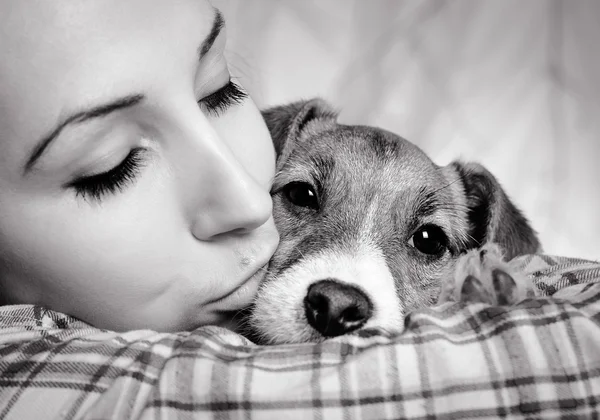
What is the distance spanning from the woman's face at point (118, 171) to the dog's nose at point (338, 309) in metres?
0.20

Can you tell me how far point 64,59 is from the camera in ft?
3.45

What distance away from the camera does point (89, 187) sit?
3.81 feet

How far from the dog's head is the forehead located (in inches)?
25.6

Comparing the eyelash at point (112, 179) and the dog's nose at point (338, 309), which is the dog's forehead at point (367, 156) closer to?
the dog's nose at point (338, 309)

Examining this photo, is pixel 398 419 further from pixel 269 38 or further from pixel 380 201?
pixel 269 38

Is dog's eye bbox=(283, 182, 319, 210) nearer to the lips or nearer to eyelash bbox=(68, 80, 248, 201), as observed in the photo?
the lips

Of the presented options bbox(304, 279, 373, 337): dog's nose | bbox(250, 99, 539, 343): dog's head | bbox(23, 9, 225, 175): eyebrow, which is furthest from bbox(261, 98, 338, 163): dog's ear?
bbox(23, 9, 225, 175): eyebrow

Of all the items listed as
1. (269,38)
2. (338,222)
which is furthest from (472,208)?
(269,38)

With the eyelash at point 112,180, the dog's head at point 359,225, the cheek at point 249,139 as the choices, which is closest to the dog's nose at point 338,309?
the dog's head at point 359,225

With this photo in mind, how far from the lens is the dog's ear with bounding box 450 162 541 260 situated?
209 cm

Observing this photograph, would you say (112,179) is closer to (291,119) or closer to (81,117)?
(81,117)

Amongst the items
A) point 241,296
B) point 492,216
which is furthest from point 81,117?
point 492,216

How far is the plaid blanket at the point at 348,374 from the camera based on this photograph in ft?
3.14

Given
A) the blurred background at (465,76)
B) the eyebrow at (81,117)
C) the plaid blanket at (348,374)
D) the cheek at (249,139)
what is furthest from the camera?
the blurred background at (465,76)
